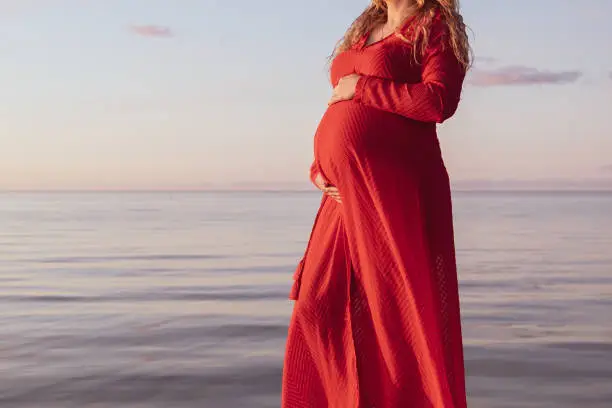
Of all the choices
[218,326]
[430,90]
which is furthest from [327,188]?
[218,326]

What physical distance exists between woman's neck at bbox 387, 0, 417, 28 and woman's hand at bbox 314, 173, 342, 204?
1.72 ft

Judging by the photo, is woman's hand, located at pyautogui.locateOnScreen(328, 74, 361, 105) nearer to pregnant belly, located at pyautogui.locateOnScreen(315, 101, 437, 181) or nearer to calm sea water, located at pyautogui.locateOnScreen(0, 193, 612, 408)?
pregnant belly, located at pyautogui.locateOnScreen(315, 101, 437, 181)

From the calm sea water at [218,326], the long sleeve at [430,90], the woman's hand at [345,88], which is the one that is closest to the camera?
the long sleeve at [430,90]

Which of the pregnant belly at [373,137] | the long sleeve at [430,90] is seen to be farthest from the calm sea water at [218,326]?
the long sleeve at [430,90]

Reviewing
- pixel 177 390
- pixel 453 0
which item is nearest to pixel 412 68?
pixel 453 0

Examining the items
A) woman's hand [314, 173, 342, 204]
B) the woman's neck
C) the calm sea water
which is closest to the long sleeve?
the woman's neck

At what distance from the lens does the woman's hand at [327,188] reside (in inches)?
110

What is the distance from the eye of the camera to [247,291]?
8.04 meters

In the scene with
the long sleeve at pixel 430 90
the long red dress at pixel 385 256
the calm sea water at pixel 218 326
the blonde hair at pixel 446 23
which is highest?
the blonde hair at pixel 446 23

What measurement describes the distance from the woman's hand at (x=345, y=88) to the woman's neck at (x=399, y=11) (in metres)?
0.22

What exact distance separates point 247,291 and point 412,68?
5.54 metres

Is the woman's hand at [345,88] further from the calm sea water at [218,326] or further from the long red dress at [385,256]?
the calm sea water at [218,326]

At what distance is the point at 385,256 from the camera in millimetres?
2691

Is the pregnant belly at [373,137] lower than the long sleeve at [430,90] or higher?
lower
